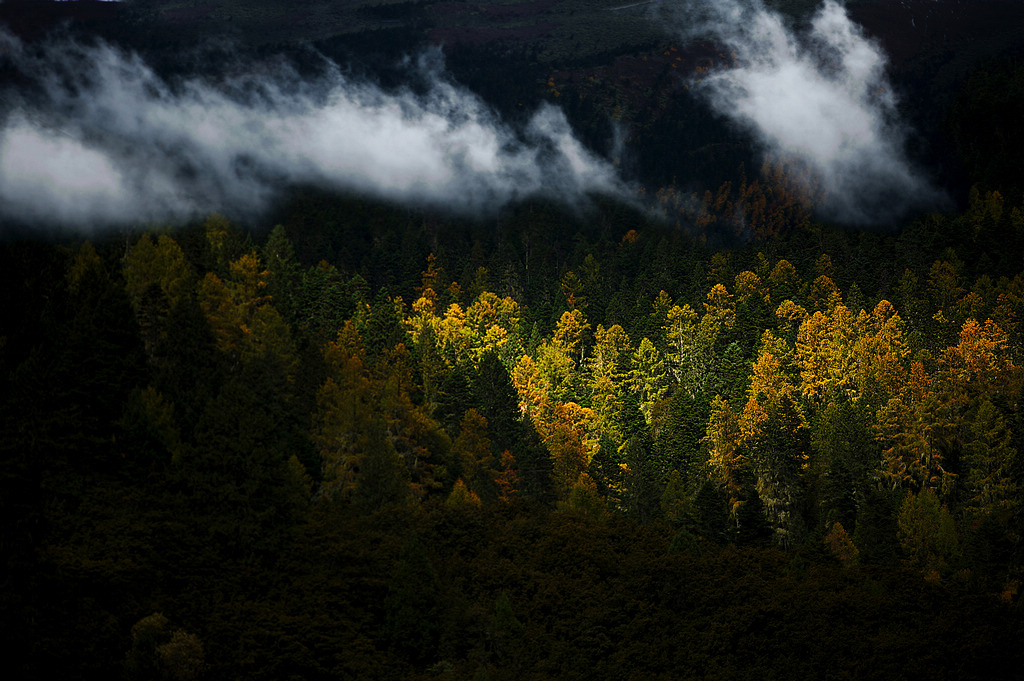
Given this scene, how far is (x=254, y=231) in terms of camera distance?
533ft

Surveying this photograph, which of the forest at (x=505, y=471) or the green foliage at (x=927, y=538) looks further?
the green foliage at (x=927, y=538)

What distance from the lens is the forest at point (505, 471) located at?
47.6 meters

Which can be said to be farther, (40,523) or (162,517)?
(162,517)

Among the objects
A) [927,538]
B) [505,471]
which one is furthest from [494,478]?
[927,538]

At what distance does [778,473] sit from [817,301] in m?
47.9

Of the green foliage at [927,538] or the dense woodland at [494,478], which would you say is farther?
the green foliage at [927,538]

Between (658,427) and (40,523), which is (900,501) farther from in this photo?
(40,523)

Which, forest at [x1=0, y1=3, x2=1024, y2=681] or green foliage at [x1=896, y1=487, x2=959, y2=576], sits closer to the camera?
forest at [x1=0, y1=3, x2=1024, y2=681]

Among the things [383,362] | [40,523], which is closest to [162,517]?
[40,523]

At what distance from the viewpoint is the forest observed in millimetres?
47594

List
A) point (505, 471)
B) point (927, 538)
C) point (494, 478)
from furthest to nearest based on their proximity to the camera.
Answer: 1. point (505, 471)
2. point (494, 478)
3. point (927, 538)

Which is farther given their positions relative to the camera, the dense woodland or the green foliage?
the green foliage

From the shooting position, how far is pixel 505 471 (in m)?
86.9

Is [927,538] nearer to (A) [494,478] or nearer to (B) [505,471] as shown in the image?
(A) [494,478]
